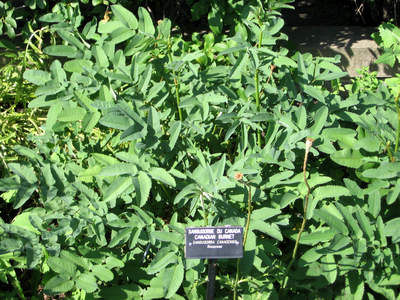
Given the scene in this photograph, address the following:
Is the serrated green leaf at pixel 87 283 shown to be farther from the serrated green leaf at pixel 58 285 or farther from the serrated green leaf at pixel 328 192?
the serrated green leaf at pixel 328 192

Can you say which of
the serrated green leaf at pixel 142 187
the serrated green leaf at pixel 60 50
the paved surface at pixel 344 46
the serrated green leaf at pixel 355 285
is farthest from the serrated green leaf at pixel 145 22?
the paved surface at pixel 344 46

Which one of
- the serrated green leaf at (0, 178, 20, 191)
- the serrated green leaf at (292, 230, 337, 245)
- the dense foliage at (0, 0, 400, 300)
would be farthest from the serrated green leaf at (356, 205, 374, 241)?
the serrated green leaf at (0, 178, 20, 191)

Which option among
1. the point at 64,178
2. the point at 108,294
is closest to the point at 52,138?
the point at 64,178

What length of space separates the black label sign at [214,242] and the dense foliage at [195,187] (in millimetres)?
123

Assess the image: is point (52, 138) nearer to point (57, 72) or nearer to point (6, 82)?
point (57, 72)

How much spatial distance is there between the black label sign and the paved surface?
2.59 metres

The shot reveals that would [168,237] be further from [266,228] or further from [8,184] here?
[8,184]

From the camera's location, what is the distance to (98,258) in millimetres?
1762

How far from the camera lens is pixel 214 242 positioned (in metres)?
1.49

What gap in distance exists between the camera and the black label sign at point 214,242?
1472 mm

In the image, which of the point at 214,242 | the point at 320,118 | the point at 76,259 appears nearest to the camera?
the point at 214,242

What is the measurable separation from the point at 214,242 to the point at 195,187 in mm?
257

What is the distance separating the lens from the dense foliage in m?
1.63

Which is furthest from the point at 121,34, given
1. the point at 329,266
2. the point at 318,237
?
the point at 329,266
